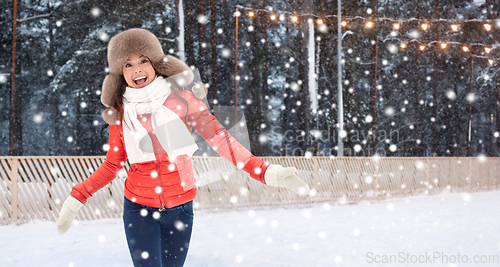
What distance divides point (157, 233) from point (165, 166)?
390mm

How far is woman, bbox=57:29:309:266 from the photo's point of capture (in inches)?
85.7

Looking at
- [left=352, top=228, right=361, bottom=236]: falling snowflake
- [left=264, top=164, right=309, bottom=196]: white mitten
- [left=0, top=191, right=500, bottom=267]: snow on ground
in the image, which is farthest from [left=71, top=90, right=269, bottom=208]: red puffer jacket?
[left=352, top=228, right=361, bottom=236]: falling snowflake

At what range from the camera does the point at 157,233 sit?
2.20 m

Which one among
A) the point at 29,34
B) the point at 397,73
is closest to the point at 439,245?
the point at 29,34

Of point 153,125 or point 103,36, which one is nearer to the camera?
point 153,125

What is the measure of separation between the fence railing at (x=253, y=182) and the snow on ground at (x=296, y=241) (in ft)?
1.49

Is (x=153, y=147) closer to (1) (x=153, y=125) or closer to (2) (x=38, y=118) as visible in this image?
(1) (x=153, y=125)

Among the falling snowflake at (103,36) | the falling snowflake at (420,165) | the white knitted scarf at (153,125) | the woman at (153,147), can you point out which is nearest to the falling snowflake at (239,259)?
the woman at (153,147)

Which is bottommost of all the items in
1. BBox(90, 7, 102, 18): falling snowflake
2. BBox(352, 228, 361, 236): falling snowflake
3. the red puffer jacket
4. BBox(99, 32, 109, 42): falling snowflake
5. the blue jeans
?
BBox(352, 228, 361, 236): falling snowflake

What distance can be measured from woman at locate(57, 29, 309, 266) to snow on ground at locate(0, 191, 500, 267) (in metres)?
2.40

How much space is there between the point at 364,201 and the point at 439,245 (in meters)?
6.68

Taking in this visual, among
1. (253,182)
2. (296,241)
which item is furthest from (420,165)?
(296,241)

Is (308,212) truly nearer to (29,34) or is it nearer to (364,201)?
(364,201)

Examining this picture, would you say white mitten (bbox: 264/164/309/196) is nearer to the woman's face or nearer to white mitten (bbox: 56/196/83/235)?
the woman's face
